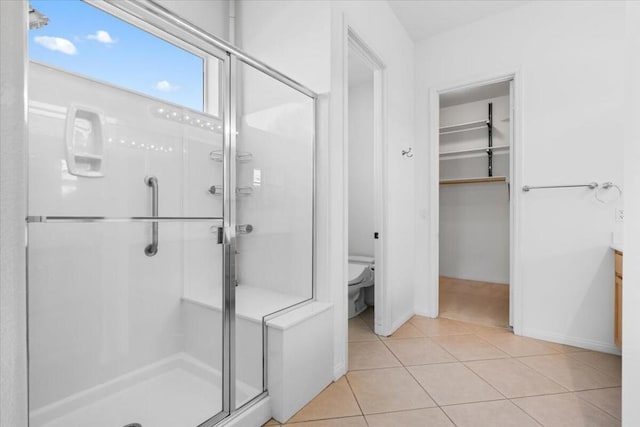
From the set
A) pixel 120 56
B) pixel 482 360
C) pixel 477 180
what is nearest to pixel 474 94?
pixel 477 180

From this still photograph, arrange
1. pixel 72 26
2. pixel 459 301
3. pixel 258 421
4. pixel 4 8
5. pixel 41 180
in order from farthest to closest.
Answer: pixel 459 301 → pixel 258 421 → pixel 72 26 → pixel 41 180 → pixel 4 8

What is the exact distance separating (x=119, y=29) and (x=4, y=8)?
2.48 ft

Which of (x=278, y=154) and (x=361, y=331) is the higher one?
(x=278, y=154)

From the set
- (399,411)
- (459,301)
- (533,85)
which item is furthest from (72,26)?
(459,301)

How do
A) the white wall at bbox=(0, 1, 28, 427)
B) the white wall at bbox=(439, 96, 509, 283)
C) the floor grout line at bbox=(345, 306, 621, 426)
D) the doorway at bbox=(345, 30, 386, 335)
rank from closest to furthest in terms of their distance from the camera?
the white wall at bbox=(0, 1, 28, 427) < the floor grout line at bbox=(345, 306, 621, 426) < the doorway at bbox=(345, 30, 386, 335) < the white wall at bbox=(439, 96, 509, 283)

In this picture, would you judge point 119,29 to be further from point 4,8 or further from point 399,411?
point 399,411

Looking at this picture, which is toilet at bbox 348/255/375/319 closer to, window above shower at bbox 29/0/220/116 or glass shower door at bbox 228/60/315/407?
glass shower door at bbox 228/60/315/407

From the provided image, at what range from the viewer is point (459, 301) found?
360 cm

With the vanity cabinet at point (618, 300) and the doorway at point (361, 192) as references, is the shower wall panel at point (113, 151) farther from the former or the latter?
the vanity cabinet at point (618, 300)

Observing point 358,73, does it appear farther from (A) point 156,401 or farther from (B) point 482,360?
(A) point 156,401

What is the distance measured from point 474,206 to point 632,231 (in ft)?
11.9

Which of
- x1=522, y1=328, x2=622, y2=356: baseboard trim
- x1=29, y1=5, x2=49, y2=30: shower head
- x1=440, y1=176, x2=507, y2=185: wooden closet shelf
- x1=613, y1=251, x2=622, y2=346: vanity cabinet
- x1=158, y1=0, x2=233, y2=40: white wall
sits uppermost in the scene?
x1=158, y1=0, x2=233, y2=40: white wall

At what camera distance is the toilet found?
2.93 meters

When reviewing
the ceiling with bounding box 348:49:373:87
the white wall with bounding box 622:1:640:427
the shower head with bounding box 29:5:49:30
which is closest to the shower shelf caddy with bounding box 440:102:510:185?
the ceiling with bounding box 348:49:373:87
